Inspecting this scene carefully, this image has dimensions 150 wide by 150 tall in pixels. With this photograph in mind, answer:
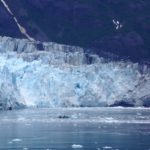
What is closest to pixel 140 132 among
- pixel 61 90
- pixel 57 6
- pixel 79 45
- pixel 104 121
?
pixel 104 121

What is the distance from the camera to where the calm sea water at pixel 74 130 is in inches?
1526

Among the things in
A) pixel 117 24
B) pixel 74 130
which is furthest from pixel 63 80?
pixel 74 130

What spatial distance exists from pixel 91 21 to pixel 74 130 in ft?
124

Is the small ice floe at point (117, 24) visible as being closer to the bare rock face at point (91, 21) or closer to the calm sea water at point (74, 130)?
the bare rock face at point (91, 21)

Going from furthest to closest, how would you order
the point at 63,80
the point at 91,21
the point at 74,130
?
the point at 91,21 → the point at 63,80 → the point at 74,130

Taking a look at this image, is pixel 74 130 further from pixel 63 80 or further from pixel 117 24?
pixel 117 24

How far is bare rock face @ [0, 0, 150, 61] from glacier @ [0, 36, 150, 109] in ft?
31.9

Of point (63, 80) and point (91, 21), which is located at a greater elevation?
point (91, 21)

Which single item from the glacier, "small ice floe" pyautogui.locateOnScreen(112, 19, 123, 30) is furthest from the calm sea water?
"small ice floe" pyautogui.locateOnScreen(112, 19, 123, 30)

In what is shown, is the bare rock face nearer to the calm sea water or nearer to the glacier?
the glacier

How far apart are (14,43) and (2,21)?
835cm

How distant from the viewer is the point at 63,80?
6406cm

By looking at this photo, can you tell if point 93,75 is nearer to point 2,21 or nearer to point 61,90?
point 61,90

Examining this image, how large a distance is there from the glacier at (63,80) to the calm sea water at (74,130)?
265 cm
